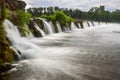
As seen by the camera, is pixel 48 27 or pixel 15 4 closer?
pixel 48 27

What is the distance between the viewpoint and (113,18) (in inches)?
7569

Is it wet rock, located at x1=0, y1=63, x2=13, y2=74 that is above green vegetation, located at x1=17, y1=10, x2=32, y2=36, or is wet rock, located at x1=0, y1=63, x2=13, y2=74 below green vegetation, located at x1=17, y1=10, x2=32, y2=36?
below

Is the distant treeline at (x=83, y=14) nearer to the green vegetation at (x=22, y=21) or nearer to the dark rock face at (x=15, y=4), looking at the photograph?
the dark rock face at (x=15, y=4)

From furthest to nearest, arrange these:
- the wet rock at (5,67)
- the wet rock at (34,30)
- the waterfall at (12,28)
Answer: the wet rock at (34,30) < the waterfall at (12,28) < the wet rock at (5,67)

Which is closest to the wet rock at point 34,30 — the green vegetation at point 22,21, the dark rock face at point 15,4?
the green vegetation at point 22,21

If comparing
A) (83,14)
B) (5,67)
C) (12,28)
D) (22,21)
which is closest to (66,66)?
(5,67)

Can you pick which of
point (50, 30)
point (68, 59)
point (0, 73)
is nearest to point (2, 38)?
point (0, 73)

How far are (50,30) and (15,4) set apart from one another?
1049 centimetres

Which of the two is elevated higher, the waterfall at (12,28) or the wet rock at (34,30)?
the waterfall at (12,28)

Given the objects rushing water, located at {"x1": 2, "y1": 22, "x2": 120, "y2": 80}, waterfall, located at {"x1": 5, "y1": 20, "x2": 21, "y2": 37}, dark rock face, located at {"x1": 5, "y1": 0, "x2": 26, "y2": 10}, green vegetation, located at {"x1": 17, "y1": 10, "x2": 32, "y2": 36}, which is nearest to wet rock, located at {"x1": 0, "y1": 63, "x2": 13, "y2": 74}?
rushing water, located at {"x1": 2, "y1": 22, "x2": 120, "y2": 80}

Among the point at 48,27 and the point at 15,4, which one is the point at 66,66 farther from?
the point at 15,4

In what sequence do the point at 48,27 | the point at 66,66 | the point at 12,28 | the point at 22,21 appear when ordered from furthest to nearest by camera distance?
the point at 48,27 < the point at 22,21 < the point at 12,28 < the point at 66,66

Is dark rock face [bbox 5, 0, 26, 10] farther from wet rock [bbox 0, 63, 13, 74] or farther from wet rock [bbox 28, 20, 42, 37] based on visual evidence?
wet rock [bbox 0, 63, 13, 74]

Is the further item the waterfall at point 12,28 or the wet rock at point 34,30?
the wet rock at point 34,30
